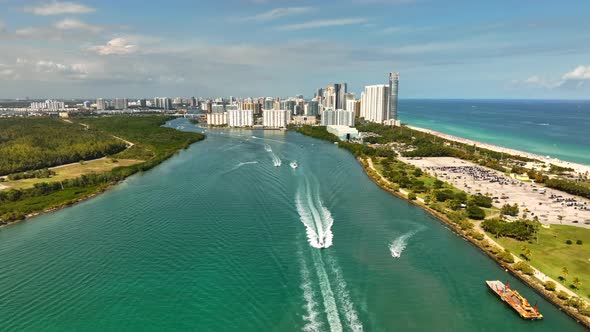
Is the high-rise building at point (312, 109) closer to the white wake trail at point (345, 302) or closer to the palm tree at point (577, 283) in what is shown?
the white wake trail at point (345, 302)

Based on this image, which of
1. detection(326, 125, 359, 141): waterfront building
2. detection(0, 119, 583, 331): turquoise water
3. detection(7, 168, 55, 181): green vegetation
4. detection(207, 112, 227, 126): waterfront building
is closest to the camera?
detection(0, 119, 583, 331): turquoise water

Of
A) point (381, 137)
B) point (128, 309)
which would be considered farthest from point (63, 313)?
point (381, 137)

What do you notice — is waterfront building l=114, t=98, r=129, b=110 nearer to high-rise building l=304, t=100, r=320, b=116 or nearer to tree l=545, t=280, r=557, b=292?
high-rise building l=304, t=100, r=320, b=116

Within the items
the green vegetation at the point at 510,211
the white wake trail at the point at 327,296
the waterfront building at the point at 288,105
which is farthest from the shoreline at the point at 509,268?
the waterfront building at the point at 288,105

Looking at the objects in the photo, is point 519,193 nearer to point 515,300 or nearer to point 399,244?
point 399,244

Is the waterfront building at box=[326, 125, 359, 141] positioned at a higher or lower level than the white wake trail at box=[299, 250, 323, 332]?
higher

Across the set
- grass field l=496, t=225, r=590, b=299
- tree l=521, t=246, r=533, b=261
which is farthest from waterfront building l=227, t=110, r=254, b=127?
tree l=521, t=246, r=533, b=261

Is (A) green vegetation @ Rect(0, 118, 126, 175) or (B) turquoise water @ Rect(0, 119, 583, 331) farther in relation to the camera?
(A) green vegetation @ Rect(0, 118, 126, 175)

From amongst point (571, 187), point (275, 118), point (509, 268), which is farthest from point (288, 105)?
point (509, 268)
